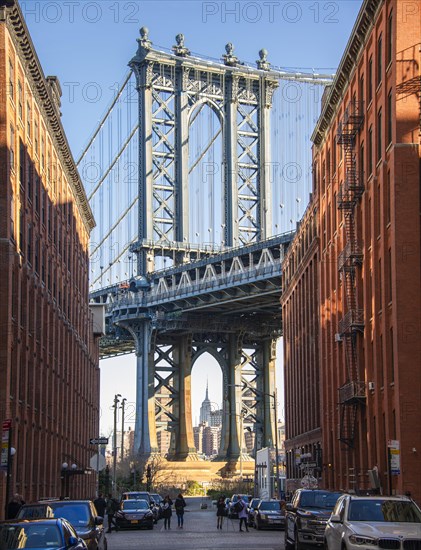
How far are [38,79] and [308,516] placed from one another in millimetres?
31026

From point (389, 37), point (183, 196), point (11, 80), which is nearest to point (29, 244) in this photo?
point (11, 80)

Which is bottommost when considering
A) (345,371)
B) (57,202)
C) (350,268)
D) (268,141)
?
(345,371)

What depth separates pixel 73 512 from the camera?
28953 mm

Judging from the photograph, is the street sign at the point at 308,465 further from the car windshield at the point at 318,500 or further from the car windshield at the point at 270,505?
the car windshield at the point at 318,500

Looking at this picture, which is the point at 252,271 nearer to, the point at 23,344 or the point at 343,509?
the point at 23,344

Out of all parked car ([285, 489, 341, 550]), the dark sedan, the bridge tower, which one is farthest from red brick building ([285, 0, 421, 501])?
the bridge tower

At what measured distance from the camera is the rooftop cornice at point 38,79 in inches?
1943

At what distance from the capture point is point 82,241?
293 ft

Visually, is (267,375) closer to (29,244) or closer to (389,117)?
(29,244)

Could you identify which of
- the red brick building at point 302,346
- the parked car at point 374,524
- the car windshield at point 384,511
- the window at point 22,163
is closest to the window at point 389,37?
the window at point 22,163

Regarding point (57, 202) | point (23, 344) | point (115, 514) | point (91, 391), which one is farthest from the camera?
point (91, 391)

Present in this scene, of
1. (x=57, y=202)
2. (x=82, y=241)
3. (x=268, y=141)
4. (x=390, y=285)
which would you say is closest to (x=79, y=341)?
(x=82, y=241)

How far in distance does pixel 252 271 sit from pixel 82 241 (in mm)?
28818

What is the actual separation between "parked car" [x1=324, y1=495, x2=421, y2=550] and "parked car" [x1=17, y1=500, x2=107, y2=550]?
5547 mm
